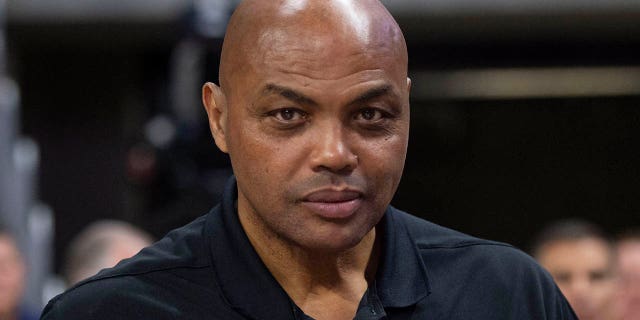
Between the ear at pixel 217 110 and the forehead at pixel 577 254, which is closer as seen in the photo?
the ear at pixel 217 110

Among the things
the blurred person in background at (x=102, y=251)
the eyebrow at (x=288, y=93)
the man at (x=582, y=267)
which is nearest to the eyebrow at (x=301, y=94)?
the eyebrow at (x=288, y=93)

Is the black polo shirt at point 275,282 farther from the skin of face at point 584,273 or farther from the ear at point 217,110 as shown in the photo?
the skin of face at point 584,273

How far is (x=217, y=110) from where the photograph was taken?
1.93 m

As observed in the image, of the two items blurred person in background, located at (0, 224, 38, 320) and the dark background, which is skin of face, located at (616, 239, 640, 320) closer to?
blurred person in background, located at (0, 224, 38, 320)

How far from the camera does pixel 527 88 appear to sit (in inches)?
344

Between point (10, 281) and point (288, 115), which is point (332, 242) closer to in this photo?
point (288, 115)

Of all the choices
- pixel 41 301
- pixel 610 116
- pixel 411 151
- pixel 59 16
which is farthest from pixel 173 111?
pixel 610 116

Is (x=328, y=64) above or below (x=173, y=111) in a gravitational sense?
above

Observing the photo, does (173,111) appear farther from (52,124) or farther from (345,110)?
(345,110)

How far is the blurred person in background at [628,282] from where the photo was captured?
4875 mm

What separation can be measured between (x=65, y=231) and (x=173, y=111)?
2546 millimetres

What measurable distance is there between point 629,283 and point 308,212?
356 cm

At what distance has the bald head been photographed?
174 cm

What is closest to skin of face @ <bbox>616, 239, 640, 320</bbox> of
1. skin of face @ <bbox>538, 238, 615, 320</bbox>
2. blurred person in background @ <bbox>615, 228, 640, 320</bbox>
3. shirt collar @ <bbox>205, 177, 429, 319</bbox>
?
blurred person in background @ <bbox>615, 228, 640, 320</bbox>
